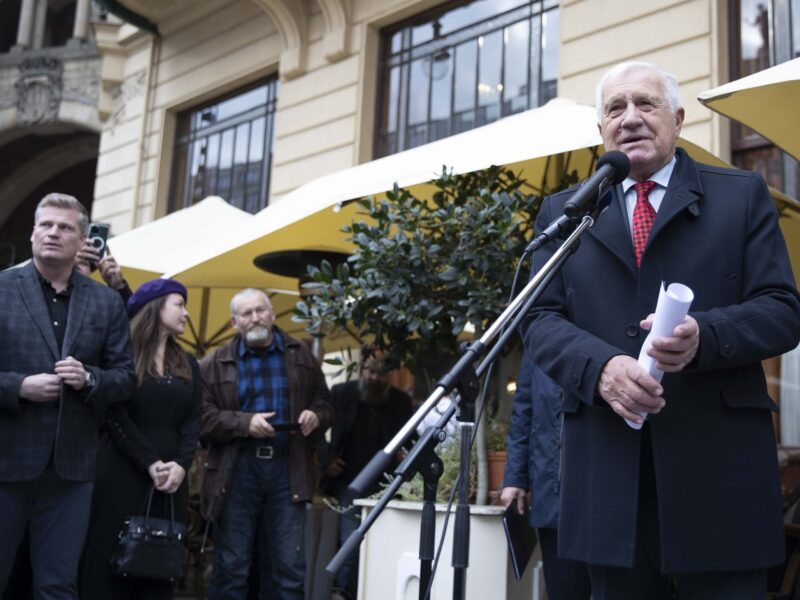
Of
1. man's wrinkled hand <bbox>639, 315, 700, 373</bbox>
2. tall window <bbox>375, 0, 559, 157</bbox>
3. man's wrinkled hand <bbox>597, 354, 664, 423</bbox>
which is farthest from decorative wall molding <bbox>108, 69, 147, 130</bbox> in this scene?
man's wrinkled hand <bbox>639, 315, 700, 373</bbox>

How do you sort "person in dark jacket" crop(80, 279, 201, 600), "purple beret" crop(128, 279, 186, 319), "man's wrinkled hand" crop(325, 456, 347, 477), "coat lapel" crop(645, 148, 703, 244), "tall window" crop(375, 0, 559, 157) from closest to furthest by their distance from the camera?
"coat lapel" crop(645, 148, 703, 244) < "person in dark jacket" crop(80, 279, 201, 600) < "purple beret" crop(128, 279, 186, 319) < "man's wrinkled hand" crop(325, 456, 347, 477) < "tall window" crop(375, 0, 559, 157)

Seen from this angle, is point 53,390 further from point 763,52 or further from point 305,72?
point 305,72

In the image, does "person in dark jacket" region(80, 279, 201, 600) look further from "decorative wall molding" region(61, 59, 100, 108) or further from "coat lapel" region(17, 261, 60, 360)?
"decorative wall molding" region(61, 59, 100, 108)

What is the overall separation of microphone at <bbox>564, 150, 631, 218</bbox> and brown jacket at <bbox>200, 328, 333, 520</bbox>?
11.3ft

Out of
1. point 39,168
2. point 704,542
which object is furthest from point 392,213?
point 39,168

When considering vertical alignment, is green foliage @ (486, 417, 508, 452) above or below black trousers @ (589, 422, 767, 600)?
above

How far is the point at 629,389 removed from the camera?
2039 mm

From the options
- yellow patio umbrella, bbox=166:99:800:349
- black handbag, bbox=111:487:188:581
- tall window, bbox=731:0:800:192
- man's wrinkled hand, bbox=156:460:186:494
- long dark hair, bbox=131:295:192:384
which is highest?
tall window, bbox=731:0:800:192

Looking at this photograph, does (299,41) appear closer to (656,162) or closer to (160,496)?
(160,496)

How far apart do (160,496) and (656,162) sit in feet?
10.8

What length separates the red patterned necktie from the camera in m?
2.35

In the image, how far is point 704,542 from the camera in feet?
6.84

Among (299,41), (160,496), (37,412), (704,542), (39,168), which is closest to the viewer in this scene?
(704,542)

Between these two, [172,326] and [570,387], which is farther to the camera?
[172,326]
